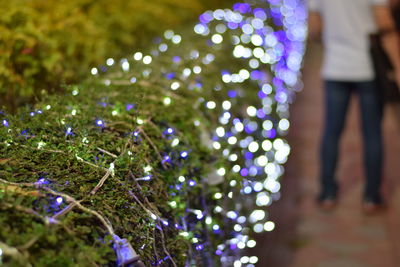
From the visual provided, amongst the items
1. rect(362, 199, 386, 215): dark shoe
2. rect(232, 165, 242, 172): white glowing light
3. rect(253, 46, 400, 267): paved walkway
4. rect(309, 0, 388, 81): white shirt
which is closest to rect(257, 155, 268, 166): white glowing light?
rect(253, 46, 400, 267): paved walkway

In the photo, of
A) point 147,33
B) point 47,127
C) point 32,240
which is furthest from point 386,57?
Result: point 32,240

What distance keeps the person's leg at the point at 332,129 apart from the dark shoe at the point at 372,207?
237 millimetres

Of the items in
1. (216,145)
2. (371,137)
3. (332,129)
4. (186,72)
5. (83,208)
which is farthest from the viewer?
(332,129)

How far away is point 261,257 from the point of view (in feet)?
11.6

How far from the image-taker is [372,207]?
401cm

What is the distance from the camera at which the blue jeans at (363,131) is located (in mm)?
3826

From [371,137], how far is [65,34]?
214 cm

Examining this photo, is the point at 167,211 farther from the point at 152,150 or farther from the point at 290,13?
the point at 290,13

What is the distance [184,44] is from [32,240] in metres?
2.41

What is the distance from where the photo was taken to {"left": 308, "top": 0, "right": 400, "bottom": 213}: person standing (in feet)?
12.0

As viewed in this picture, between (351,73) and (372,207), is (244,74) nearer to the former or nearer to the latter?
(351,73)

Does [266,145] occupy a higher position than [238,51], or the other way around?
[238,51]

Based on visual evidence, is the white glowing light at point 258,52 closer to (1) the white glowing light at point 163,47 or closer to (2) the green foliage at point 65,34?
(1) the white glowing light at point 163,47

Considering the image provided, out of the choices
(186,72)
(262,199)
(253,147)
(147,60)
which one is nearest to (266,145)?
(253,147)
